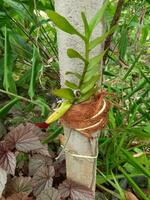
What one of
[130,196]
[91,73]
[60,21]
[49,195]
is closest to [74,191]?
[49,195]

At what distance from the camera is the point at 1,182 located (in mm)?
767

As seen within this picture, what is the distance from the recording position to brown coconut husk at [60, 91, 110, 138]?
2.23ft

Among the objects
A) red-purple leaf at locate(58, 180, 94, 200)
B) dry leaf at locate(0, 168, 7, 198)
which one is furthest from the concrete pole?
dry leaf at locate(0, 168, 7, 198)

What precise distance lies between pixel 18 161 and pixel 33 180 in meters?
0.08

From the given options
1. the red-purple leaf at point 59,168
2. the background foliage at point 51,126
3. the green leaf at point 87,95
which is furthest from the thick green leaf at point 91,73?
the red-purple leaf at point 59,168

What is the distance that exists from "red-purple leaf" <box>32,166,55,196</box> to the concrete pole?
4 cm

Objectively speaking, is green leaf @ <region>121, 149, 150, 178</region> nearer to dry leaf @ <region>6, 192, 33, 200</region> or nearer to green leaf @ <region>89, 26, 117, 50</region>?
dry leaf @ <region>6, 192, 33, 200</region>

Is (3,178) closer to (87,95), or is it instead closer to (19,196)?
(19,196)

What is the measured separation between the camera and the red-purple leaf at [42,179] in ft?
2.75

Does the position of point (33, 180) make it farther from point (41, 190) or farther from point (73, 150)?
point (73, 150)

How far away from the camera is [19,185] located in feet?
2.77

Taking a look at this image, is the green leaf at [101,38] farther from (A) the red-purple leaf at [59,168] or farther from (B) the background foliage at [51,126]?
(A) the red-purple leaf at [59,168]

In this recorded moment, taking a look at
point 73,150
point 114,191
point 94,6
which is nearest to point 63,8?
point 94,6

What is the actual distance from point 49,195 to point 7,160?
11 cm
